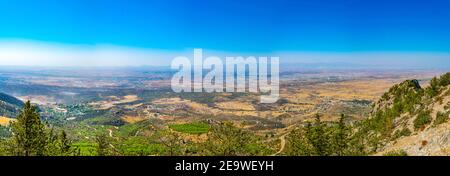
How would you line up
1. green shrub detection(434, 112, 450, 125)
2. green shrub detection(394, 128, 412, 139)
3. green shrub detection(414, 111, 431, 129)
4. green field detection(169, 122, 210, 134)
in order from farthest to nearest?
green field detection(169, 122, 210, 134)
green shrub detection(394, 128, 412, 139)
green shrub detection(414, 111, 431, 129)
green shrub detection(434, 112, 450, 125)

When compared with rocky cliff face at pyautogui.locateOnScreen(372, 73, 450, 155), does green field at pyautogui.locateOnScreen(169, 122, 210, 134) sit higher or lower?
lower

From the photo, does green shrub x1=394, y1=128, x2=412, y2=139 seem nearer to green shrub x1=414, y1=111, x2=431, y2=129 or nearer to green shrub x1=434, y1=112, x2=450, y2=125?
green shrub x1=414, y1=111, x2=431, y2=129

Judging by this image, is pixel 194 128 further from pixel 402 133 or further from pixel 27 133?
pixel 402 133

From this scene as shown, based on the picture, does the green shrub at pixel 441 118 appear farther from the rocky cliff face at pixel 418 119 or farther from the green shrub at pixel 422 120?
the green shrub at pixel 422 120

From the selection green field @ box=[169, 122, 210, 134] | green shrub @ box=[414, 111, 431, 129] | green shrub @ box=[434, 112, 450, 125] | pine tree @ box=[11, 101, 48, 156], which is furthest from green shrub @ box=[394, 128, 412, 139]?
green field @ box=[169, 122, 210, 134]

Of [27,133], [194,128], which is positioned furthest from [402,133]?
[194,128]
